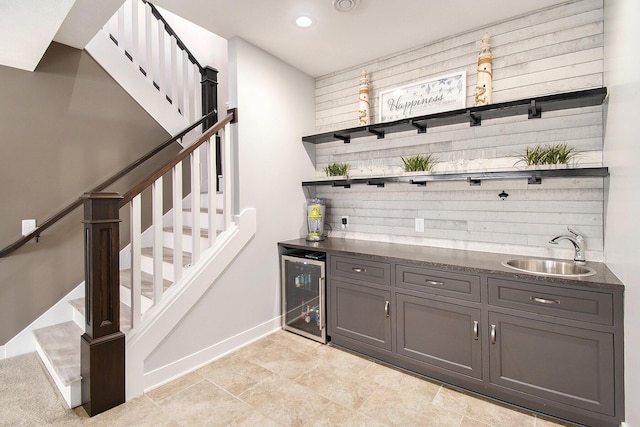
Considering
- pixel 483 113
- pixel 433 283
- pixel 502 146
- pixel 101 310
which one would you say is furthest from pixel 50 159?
pixel 502 146

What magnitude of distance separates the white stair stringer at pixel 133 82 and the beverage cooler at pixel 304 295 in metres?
2.00

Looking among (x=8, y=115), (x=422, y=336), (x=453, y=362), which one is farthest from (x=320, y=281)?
(x=8, y=115)

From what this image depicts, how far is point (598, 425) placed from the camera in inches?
70.7

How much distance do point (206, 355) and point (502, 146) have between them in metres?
2.94

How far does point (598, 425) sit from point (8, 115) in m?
4.62

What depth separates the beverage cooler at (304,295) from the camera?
9.69 feet

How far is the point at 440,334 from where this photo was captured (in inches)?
89.8

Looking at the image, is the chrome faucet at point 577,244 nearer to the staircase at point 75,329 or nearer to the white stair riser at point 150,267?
the staircase at point 75,329

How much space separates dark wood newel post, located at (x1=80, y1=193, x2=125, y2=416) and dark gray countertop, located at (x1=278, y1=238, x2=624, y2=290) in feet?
5.14

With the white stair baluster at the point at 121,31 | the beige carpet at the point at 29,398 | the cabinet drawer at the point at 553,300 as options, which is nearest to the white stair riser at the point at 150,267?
the beige carpet at the point at 29,398

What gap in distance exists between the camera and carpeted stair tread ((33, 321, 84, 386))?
6.75 ft

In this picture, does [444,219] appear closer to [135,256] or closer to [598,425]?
[598,425]

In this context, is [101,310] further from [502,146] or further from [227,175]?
[502,146]

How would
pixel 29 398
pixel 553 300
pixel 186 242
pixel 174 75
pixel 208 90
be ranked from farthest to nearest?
pixel 208 90 → pixel 174 75 → pixel 186 242 → pixel 29 398 → pixel 553 300
